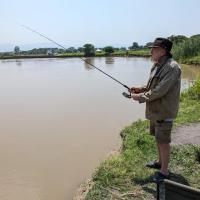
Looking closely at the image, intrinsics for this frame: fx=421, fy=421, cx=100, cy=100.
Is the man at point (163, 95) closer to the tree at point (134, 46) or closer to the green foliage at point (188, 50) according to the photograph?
the green foliage at point (188, 50)

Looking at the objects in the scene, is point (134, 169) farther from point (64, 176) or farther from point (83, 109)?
point (83, 109)

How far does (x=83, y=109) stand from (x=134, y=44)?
225 feet

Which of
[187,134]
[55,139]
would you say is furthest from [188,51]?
[187,134]

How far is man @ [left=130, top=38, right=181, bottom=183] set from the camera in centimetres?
433

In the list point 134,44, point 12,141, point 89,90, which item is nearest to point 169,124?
point 12,141

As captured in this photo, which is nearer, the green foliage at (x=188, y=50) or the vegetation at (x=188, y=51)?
the vegetation at (x=188, y=51)

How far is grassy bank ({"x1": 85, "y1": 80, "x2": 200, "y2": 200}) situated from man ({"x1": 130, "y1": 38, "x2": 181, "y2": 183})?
230 mm

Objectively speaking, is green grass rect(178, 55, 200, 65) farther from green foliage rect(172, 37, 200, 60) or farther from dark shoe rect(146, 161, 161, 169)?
dark shoe rect(146, 161, 161, 169)

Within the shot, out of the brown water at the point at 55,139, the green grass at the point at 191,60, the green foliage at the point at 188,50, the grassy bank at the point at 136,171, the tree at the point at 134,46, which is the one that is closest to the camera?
the grassy bank at the point at 136,171

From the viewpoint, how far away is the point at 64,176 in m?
6.11

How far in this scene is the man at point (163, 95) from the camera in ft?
14.2

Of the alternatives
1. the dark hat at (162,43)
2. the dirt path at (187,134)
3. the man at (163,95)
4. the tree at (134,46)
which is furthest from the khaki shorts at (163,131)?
the tree at (134,46)

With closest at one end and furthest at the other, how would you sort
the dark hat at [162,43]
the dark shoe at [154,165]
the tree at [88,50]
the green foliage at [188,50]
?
the dark hat at [162,43]
the dark shoe at [154,165]
the green foliage at [188,50]
the tree at [88,50]

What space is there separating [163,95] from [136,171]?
1.13 metres
